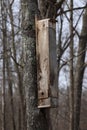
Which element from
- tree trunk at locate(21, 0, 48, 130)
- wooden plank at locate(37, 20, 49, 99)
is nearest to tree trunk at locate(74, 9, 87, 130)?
tree trunk at locate(21, 0, 48, 130)

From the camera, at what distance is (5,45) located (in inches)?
690

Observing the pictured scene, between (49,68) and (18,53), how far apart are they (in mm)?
15325

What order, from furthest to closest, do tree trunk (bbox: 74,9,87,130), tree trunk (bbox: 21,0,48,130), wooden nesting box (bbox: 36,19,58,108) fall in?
tree trunk (bbox: 74,9,87,130) < tree trunk (bbox: 21,0,48,130) < wooden nesting box (bbox: 36,19,58,108)

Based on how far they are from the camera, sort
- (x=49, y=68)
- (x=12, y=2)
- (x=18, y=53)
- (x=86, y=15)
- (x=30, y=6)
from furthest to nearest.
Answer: (x=18, y=53) → (x=12, y=2) → (x=86, y=15) → (x=30, y=6) → (x=49, y=68)

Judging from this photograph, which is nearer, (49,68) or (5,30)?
(49,68)

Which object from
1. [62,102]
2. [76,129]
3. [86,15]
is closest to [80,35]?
[86,15]

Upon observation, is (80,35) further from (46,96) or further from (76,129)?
(46,96)

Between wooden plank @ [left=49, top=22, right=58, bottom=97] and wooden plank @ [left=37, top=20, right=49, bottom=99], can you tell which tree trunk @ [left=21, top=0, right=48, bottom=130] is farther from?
wooden plank @ [left=49, top=22, right=58, bottom=97]

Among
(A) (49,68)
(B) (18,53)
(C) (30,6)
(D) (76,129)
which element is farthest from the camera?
(B) (18,53)

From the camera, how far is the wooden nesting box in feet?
12.8

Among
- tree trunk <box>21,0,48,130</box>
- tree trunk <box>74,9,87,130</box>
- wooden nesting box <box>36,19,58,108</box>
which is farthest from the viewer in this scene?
tree trunk <box>74,9,87,130</box>

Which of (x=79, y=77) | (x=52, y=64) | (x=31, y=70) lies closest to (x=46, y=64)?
(x=52, y=64)

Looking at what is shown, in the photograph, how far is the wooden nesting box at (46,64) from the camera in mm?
3889

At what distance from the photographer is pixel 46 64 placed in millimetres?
3900
